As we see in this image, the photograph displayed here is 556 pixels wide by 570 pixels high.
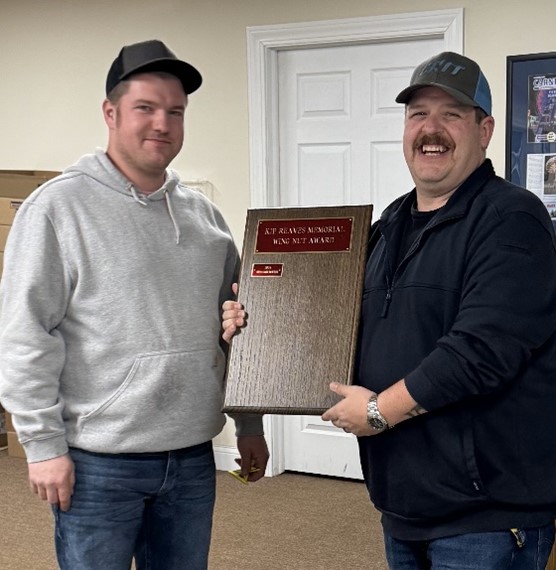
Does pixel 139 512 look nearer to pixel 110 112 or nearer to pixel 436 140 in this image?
pixel 110 112

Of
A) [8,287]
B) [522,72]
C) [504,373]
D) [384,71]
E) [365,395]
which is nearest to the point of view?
[504,373]

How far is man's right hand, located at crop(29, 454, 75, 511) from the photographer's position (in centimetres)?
194

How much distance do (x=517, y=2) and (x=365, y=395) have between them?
259 centimetres

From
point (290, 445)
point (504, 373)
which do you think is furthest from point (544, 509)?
point (290, 445)

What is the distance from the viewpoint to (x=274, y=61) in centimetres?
449

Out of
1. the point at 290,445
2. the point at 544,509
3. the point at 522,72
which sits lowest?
the point at 290,445

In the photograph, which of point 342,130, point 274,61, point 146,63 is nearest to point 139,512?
point 146,63

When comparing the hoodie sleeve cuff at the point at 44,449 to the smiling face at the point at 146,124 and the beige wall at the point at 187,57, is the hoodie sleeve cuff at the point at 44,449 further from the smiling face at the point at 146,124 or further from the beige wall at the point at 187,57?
the beige wall at the point at 187,57

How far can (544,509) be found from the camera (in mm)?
1764

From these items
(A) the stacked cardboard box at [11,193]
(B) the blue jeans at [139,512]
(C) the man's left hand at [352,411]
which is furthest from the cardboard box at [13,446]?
(C) the man's left hand at [352,411]

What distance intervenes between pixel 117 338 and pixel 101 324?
4cm

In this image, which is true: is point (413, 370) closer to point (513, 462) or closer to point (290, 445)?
point (513, 462)

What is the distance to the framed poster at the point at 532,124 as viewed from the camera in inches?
152

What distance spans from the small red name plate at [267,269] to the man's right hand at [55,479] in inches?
21.1
